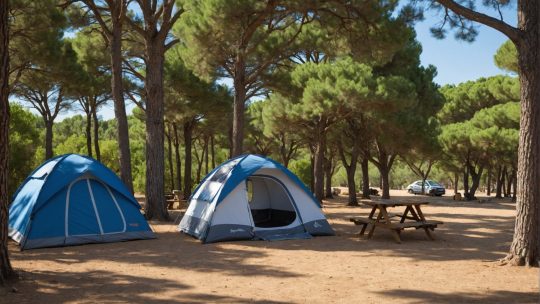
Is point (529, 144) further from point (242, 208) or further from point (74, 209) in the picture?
point (74, 209)

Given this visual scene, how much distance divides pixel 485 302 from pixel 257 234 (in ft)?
15.2

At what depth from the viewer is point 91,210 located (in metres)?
7.86

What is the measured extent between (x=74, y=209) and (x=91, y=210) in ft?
0.87

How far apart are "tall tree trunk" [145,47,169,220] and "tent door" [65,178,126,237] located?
8.76 ft

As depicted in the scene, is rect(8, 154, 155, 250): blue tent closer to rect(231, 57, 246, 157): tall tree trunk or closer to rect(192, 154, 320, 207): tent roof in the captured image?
rect(192, 154, 320, 207): tent roof

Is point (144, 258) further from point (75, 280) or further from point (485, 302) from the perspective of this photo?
point (485, 302)

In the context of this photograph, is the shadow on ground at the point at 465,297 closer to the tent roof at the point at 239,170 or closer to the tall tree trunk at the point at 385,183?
the tent roof at the point at 239,170

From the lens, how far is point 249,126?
24.7 m

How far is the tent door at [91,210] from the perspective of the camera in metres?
7.71

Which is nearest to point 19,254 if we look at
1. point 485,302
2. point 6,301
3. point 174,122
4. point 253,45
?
point 6,301

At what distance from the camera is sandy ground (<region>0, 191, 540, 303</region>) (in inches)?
Answer: 180

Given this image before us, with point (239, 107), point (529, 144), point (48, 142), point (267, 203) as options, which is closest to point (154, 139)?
point (239, 107)

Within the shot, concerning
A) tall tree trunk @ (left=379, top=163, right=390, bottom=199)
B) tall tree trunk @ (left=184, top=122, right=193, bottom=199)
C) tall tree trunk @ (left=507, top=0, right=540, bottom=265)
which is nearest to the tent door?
tall tree trunk @ (left=507, top=0, right=540, bottom=265)

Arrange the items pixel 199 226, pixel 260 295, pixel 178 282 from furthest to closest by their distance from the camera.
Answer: pixel 199 226, pixel 178 282, pixel 260 295
